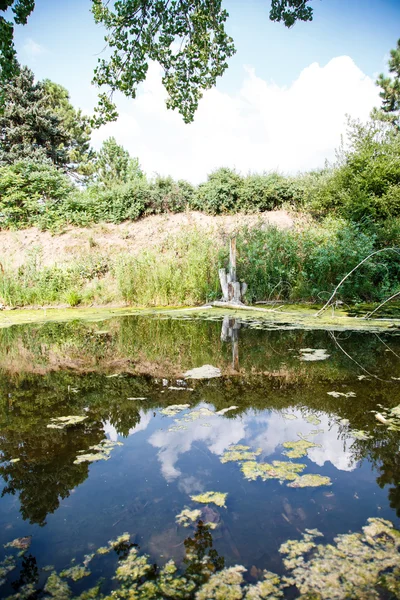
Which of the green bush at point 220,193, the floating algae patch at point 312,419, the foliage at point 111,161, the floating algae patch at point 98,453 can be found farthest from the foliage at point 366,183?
the foliage at point 111,161

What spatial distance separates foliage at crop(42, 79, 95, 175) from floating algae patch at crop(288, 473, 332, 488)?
2544 cm

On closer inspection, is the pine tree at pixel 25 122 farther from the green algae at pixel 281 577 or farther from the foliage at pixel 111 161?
the green algae at pixel 281 577

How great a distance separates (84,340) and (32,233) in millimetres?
9762

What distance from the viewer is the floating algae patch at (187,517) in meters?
1.54

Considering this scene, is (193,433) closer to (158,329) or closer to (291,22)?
(158,329)

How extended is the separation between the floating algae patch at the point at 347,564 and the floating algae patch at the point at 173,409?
1.39 metres

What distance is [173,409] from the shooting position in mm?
2773

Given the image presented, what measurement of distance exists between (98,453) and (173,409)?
739mm

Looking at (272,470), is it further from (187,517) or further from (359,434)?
(359,434)

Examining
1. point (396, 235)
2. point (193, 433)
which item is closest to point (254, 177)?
point (396, 235)

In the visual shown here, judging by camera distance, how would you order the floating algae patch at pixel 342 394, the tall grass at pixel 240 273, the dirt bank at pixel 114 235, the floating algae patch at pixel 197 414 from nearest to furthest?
the floating algae patch at pixel 197 414 < the floating algae patch at pixel 342 394 < the tall grass at pixel 240 273 < the dirt bank at pixel 114 235

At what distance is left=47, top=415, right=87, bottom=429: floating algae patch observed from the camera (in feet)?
8.18

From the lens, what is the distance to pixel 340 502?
164 cm

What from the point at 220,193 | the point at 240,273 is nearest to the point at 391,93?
the point at 220,193
